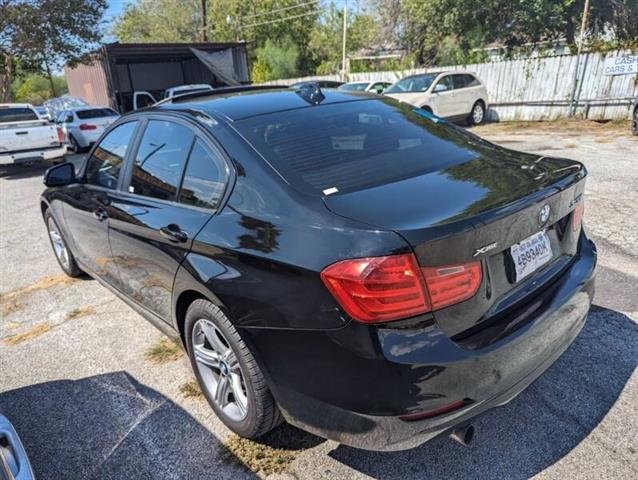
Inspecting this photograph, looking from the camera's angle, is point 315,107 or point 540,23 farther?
point 540,23

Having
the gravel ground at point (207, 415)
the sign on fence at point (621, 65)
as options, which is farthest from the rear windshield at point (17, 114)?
the sign on fence at point (621, 65)

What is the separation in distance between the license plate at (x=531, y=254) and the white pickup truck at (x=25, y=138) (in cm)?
1321

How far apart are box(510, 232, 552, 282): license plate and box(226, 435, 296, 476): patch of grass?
1.38m

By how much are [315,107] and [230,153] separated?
761 millimetres

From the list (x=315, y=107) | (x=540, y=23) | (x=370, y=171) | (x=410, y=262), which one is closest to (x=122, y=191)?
(x=315, y=107)

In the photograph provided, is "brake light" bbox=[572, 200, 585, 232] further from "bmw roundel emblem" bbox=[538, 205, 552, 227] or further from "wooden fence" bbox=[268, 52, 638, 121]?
"wooden fence" bbox=[268, 52, 638, 121]

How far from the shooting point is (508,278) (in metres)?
2.04

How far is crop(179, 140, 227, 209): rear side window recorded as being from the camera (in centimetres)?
243

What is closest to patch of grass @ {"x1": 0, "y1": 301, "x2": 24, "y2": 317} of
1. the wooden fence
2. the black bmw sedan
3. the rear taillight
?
the black bmw sedan

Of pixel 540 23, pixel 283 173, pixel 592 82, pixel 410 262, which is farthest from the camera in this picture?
pixel 540 23

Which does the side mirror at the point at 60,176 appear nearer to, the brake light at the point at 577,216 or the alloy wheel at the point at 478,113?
the brake light at the point at 577,216

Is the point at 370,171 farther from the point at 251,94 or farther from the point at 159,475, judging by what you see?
the point at 159,475

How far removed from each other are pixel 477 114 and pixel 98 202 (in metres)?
14.4

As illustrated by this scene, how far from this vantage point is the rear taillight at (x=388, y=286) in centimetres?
176
